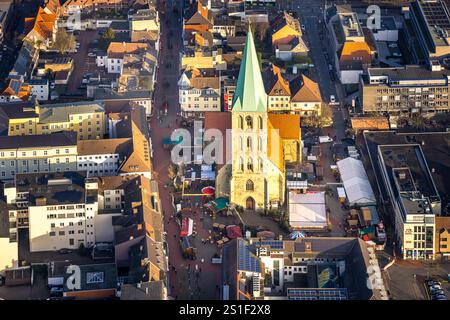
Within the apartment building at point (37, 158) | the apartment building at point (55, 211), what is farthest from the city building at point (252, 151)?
the apartment building at point (37, 158)

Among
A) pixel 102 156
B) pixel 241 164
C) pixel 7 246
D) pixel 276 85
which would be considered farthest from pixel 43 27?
pixel 7 246

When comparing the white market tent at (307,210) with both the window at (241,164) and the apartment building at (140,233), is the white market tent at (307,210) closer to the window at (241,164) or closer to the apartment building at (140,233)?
the window at (241,164)

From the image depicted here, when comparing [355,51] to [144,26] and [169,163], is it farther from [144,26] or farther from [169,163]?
[169,163]

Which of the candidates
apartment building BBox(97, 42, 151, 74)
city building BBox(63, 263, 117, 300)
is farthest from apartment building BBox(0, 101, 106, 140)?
city building BBox(63, 263, 117, 300)

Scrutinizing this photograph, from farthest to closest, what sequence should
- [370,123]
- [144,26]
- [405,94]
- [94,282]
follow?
1. [144,26]
2. [405,94]
3. [370,123]
4. [94,282]

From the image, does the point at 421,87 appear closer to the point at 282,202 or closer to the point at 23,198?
the point at 282,202

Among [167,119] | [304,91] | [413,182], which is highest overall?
[304,91]
